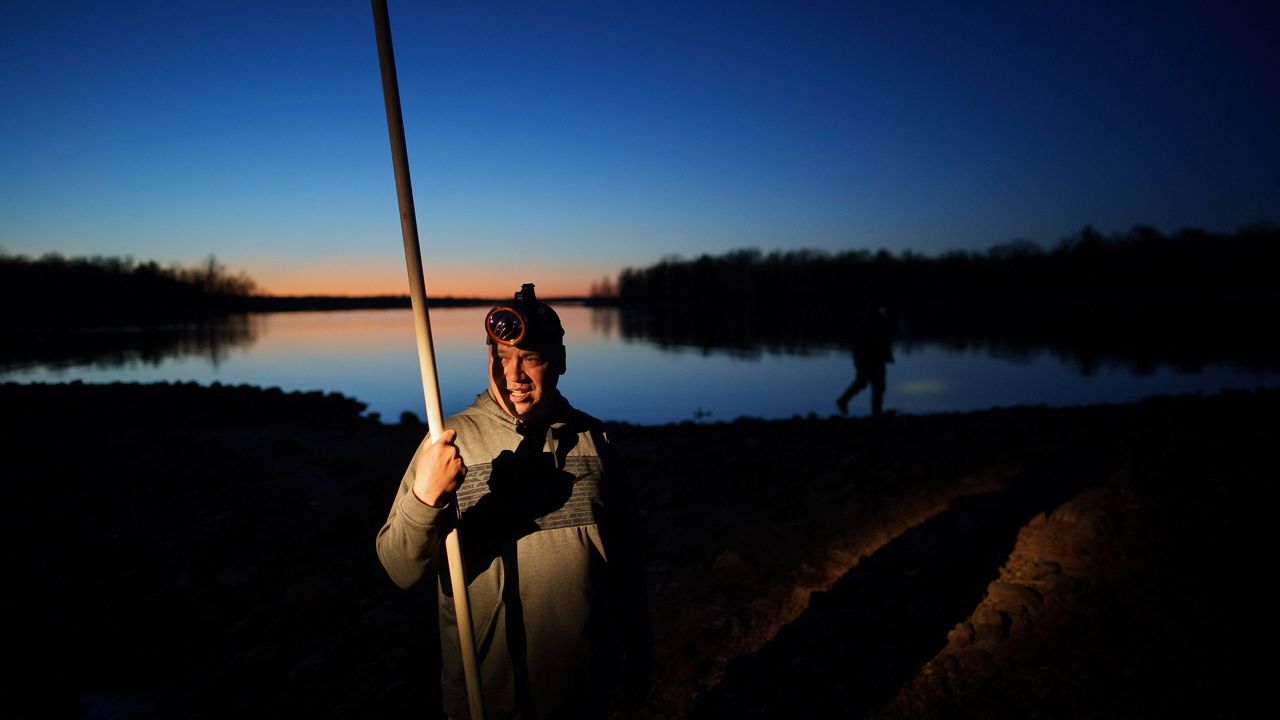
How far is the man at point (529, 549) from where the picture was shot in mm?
2072

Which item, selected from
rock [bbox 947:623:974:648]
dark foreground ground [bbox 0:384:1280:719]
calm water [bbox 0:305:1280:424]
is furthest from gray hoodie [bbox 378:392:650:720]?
calm water [bbox 0:305:1280:424]

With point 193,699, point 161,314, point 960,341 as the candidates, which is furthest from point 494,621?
point 161,314

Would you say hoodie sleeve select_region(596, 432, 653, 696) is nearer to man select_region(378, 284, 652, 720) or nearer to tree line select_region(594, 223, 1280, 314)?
man select_region(378, 284, 652, 720)

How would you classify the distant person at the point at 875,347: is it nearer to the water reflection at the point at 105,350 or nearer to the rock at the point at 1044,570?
the rock at the point at 1044,570

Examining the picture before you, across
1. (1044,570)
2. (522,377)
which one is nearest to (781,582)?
(1044,570)

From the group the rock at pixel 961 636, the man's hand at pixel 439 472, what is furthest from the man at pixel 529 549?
the rock at pixel 961 636

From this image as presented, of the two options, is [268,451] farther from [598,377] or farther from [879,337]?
[598,377]

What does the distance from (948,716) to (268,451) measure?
384 inches

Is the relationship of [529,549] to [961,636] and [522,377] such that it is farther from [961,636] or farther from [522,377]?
[961,636]

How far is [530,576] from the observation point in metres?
2.07

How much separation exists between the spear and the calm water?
16.4 metres

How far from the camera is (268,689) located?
3.76 metres

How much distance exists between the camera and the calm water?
878 inches

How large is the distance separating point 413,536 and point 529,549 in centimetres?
45
